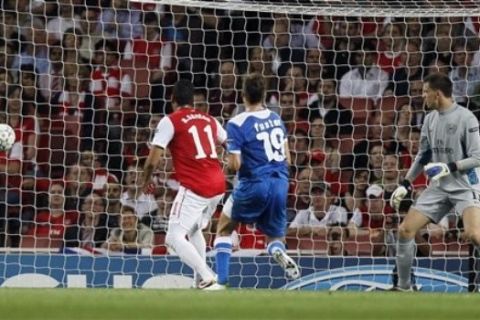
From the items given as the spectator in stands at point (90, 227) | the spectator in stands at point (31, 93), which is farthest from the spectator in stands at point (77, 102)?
the spectator in stands at point (90, 227)

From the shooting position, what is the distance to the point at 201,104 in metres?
14.8

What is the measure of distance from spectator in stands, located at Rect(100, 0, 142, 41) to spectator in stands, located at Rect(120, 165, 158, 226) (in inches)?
64.5

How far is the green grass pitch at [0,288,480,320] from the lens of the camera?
Result: 825 cm

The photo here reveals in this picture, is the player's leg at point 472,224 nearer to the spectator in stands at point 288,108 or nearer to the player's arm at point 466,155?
the player's arm at point 466,155

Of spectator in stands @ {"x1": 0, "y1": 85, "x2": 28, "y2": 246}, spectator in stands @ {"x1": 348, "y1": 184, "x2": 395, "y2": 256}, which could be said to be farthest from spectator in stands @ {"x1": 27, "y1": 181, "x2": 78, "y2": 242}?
spectator in stands @ {"x1": 348, "y1": 184, "x2": 395, "y2": 256}

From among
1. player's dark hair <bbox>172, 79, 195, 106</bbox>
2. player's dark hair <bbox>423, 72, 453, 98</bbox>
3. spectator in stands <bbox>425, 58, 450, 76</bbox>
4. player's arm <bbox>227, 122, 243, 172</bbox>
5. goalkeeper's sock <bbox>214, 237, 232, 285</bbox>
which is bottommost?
goalkeeper's sock <bbox>214, 237, 232, 285</bbox>

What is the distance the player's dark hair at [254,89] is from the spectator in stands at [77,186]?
11.2 ft

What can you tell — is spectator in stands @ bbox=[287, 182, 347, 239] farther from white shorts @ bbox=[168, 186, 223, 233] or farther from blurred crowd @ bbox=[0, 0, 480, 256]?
white shorts @ bbox=[168, 186, 223, 233]

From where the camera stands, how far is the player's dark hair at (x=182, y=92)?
11.5 metres

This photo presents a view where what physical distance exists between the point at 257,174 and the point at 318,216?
10.1 ft

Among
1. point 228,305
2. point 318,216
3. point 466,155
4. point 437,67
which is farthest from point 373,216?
point 228,305

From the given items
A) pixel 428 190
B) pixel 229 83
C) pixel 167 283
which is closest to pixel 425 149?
pixel 428 190

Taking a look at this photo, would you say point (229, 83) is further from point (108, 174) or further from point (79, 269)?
point (79, 269)

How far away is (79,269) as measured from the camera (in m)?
12.8
